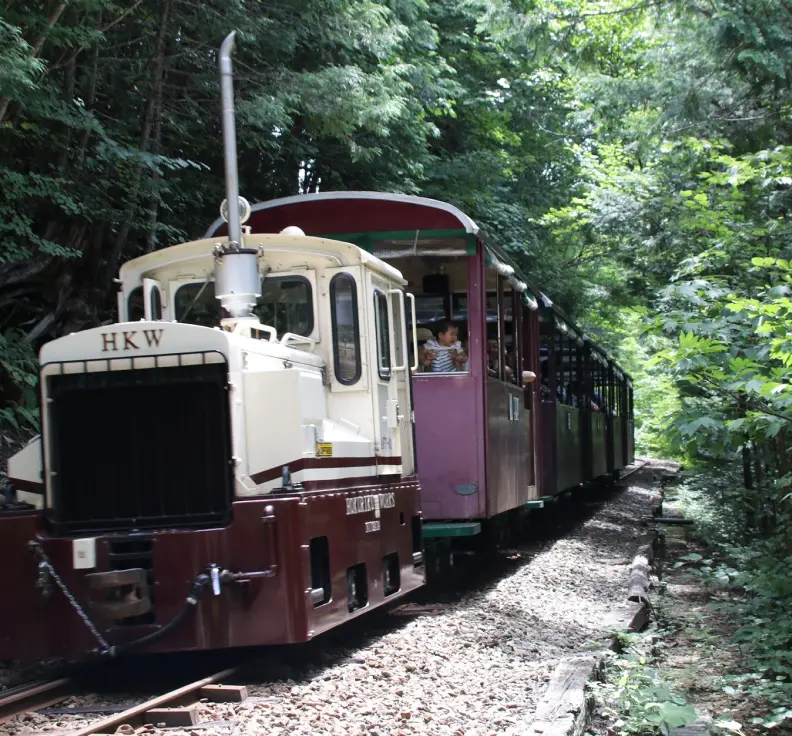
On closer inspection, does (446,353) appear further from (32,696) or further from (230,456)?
(32,696)

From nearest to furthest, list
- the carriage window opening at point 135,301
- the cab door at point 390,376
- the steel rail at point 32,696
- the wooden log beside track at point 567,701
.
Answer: the wooden log beside track at point 567,701 < the steel rail at point 32,696 < the cab door at point 390,376 < the carriage window opening at point 135,301

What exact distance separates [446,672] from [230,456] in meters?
1.77

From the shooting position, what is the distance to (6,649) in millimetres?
5836

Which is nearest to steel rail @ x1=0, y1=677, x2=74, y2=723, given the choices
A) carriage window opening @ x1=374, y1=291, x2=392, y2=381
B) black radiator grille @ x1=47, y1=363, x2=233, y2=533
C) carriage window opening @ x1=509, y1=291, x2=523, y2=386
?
black radiator grille @ x1=47, y1=363, x2=233, y2=533

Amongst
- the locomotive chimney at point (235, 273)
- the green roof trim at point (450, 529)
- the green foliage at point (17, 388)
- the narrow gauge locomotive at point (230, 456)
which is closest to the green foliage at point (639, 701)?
the narrow gauge locomotive at point (230, 456)

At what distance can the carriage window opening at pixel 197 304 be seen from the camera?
7.20m

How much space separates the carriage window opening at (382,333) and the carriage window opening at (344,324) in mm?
202

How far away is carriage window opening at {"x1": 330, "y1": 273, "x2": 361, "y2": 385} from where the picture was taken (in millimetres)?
6891

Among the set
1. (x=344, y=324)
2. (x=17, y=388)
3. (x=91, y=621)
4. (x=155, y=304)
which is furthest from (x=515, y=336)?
(x=91, y=621)

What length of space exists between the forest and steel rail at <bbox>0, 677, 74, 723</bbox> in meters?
4.15

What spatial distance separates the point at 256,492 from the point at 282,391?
0.59 meters

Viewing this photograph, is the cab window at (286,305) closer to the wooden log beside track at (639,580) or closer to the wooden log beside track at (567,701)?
the wooden log beside track at (567,701)

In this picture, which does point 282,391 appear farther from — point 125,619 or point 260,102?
point 260,102

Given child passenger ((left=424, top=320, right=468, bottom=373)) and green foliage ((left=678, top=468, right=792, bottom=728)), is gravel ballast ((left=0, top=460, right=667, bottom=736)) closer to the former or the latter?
green foliage ((left=678, top=468, right=792, bottom=728))
